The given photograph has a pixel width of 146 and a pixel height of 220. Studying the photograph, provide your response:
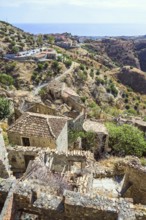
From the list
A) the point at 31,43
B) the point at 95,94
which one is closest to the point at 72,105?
the point at 95,94

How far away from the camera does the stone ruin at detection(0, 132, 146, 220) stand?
32.3 ft

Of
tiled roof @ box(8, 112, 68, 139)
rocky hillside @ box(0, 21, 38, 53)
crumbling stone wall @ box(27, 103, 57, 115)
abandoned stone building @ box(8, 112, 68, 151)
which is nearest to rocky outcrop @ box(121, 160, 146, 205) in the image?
abandoned stone building @ box(8, 112, 68, 151)

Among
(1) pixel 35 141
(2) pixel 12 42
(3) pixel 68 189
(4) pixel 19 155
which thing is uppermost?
(3) pixel 68 189

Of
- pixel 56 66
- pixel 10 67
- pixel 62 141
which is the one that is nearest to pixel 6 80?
pixel 10 67

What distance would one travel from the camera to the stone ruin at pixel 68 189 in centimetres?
984

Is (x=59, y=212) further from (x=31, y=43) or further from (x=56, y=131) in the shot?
(x=31, y=43)

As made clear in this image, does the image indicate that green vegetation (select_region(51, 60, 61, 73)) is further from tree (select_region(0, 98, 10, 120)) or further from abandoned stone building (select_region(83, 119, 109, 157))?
abandoned stone building (select_region(83, 119, 109, 157))

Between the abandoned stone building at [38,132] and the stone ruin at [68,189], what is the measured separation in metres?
3.06

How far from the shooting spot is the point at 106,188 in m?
16.7

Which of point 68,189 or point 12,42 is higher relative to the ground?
point 68,189

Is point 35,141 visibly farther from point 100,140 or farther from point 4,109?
point 4,109

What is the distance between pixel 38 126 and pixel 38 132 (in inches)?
25.3

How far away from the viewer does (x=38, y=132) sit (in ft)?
74.5

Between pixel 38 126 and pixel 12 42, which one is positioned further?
pixel 12 42
